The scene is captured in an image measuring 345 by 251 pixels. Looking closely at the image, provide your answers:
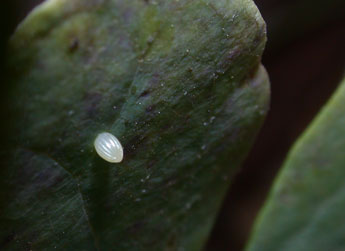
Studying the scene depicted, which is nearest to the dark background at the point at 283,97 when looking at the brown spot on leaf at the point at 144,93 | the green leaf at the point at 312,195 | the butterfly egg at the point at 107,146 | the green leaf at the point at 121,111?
the green leaf at the point at 312,195

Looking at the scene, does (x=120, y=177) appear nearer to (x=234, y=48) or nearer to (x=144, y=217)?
(x=144, y=217)

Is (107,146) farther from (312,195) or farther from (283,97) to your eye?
(283,97)

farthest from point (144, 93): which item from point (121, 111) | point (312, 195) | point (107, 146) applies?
point (312, 195)

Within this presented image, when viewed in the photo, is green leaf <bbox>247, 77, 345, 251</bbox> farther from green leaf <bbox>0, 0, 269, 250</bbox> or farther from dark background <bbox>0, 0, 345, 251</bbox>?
dark background <bbox>0, 0, 345, 251</bbox>

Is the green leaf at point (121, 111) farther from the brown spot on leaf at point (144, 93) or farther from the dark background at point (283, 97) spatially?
the dark background at point (283, 97)

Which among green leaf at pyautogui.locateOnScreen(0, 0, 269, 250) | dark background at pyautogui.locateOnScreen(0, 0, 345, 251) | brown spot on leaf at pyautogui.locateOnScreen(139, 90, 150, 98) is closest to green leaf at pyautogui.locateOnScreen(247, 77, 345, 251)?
green leaf at pyautogui.locateOnScreen(0, 0, 269, 250)

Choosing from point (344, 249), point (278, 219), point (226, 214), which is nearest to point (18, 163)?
point (278, 219)
